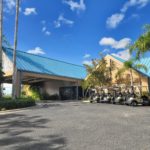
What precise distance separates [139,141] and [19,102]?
45.0 feet

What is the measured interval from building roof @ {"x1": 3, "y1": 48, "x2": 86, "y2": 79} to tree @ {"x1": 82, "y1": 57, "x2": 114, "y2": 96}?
4846mm

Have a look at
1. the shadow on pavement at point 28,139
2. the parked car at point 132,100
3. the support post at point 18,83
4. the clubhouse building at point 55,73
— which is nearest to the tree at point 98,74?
the clubhouse building at point 55,73

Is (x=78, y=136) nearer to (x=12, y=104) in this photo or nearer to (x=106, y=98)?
(x=12, y=104)

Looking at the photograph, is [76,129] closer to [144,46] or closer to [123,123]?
[123,123]

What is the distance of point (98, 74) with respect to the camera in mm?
29422

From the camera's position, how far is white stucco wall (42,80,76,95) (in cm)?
3862

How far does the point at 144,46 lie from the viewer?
70.2 ft

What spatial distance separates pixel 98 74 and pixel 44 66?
811 centimetres

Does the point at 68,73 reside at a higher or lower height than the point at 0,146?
higher

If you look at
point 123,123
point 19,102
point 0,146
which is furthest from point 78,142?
point 19,102

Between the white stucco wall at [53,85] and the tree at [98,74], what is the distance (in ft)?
27.1

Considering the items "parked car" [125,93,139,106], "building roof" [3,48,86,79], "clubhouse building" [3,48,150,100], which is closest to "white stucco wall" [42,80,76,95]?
"clubhouse building" [3,48,150,100]

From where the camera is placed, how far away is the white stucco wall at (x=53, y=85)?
38.6 metres

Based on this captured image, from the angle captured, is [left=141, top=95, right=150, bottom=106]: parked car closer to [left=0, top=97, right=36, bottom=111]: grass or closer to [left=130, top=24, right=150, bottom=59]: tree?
[left=130, top=24, right=150, bottom=59]: tree
